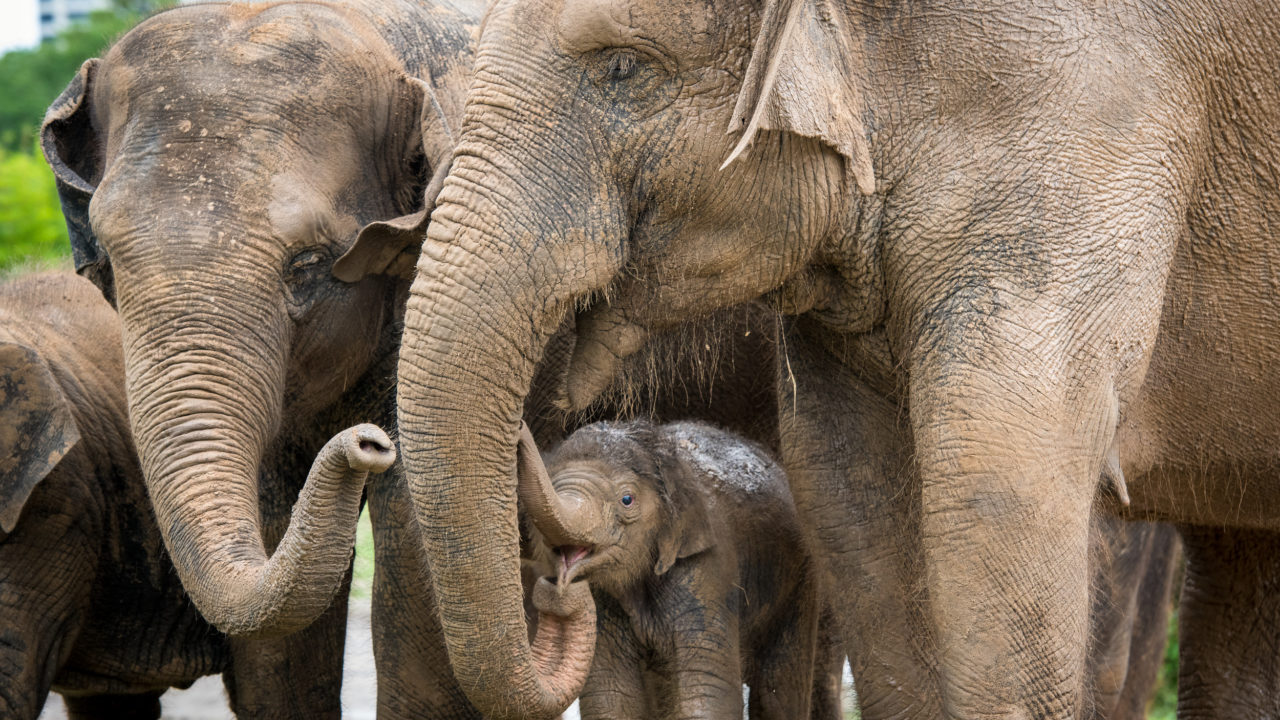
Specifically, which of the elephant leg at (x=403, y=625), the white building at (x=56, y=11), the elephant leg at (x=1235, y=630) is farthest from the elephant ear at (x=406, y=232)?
the white building at (x=56, y=11)

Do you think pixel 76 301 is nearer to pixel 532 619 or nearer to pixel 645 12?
pixel 532 619

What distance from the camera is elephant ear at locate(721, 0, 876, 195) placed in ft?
10.3

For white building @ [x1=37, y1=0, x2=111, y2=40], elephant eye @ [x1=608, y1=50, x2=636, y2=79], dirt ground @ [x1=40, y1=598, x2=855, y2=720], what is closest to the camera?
elephant eye @ [x1=608, y1=50, x2=636, y2=79]

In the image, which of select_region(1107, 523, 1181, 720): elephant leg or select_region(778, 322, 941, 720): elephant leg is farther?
select_region(1107, 523, 1181, 720): elephant leg

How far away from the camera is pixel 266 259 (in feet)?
12.9

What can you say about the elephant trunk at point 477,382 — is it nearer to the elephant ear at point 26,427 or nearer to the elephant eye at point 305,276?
the elephant eye at point 305,276

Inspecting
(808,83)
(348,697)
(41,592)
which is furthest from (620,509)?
(348,697)

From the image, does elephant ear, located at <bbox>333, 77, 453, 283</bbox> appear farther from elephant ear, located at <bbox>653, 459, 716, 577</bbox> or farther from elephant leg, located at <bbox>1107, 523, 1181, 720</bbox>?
elephant leg, located at <bbox>1107, 523, 1181, 720</bbox>

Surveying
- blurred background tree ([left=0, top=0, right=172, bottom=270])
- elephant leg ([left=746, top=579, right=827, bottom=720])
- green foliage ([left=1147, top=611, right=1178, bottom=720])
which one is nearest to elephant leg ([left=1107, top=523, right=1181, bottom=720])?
elephant leg ([left=746, top=579, right=827, bottom=720])

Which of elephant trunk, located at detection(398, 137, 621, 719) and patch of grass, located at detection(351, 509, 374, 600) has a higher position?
elephant trunk, located at detection(398, 137, 621, 719)

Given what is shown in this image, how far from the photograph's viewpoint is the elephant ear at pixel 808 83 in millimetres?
3127

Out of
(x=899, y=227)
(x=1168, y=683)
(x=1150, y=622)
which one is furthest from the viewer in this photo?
(x=1168, y=683)

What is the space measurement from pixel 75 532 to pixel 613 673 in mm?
1562

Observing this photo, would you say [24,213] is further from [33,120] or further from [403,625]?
[33,120]
